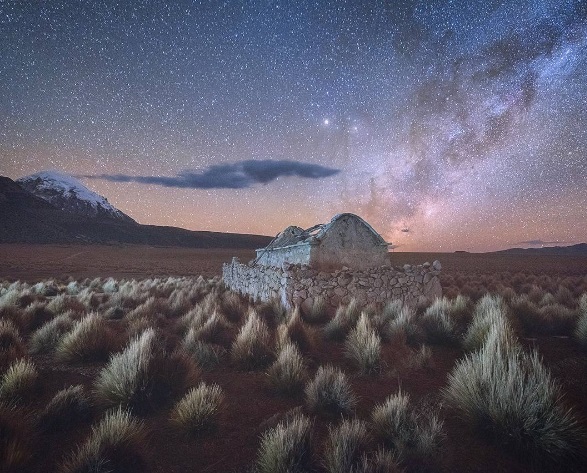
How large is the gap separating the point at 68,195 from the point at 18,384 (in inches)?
5244

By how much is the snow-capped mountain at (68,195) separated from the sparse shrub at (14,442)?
11678 cm

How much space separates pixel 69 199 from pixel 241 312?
417 feet

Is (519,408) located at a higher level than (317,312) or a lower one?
higher

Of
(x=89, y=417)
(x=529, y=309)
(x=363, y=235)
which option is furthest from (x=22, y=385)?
(x=363, y=235)

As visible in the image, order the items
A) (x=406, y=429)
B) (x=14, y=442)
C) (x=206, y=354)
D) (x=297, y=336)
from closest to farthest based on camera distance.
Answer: (x=14, y=442), (x=406, y=429), (x=206, y=354), (x=297, y=336)

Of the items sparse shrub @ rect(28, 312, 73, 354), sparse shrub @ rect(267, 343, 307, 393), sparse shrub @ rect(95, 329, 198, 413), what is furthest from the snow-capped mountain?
sparse shrub @ rect(267, 343, 307, 393)

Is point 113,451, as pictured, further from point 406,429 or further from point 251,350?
point 251,350

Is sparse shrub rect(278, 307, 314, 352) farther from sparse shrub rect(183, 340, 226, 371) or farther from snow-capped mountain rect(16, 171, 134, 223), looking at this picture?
snow-capped mountain rect(16, 171, 134, 223)

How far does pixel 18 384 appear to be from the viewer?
14.0 ft

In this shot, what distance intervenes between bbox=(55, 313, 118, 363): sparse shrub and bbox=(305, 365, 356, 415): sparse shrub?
13.5 feet

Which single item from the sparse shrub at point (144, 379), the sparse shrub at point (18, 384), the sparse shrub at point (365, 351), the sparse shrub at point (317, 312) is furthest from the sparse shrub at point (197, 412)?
the sparse shrub at point (317, 312)

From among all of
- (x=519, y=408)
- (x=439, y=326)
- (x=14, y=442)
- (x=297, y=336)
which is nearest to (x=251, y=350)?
(x=297, y=336)

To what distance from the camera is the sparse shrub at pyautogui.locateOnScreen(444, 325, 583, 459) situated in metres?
2.93

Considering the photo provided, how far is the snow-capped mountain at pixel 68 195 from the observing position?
108069mm
